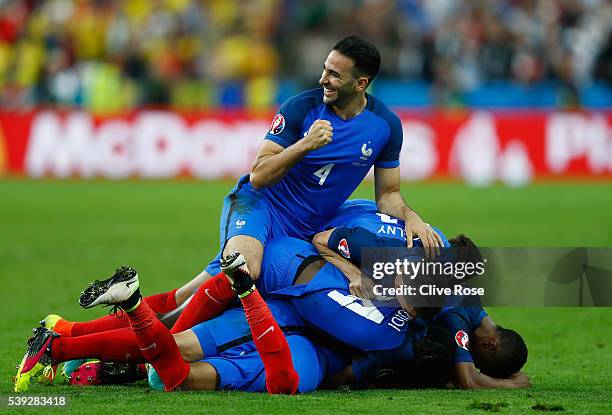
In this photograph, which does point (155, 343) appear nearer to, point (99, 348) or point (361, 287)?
point (99, 348)

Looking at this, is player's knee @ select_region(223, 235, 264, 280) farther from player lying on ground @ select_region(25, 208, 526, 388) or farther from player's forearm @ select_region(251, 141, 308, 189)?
player's forearm @ select_region(251, 141, 308, 189)

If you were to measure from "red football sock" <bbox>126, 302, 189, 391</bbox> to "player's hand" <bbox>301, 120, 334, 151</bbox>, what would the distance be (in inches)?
65.0

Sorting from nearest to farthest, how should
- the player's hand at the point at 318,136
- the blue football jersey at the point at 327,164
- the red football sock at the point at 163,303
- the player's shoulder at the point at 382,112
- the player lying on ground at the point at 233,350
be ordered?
the player lying on ground at the point at 233,350
the player's hand at the point at 318,136
the red football sock at the point at 163,303
the blue football jersey at the point at 327,164
the player's shoulder at the point at 382,112

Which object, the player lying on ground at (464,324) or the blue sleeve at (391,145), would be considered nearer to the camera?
the player lying on ground at (464,324)

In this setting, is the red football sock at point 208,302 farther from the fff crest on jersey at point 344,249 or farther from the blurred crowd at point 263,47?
the blurred crowd at point 263,47

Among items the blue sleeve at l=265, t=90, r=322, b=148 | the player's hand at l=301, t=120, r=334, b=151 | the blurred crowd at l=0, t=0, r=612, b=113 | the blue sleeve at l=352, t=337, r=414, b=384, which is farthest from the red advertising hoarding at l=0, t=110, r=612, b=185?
the blue sleeve at l=352, t=337, r=414, b=384

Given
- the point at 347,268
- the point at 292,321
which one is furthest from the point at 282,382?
the point at 347,268

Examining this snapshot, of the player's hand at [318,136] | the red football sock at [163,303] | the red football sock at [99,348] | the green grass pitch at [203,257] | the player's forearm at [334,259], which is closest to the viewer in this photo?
the green grass pitch at [203,257]

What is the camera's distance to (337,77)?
7879 mm

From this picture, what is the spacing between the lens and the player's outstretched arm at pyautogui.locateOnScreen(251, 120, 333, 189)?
7.43m

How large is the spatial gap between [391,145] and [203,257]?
5472 millimetres

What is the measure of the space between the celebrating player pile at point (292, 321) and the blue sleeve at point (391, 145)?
39 centimetres

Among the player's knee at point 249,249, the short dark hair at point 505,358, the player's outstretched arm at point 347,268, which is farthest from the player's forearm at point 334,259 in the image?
the short dark hair at point 505,358

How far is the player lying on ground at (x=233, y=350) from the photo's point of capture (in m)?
6.41
